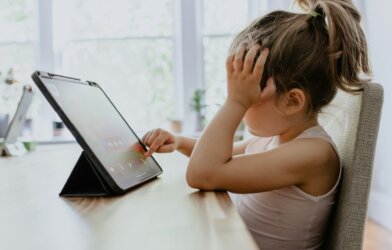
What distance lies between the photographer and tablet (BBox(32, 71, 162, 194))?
789mm

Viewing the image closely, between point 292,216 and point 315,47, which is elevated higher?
point 315,47

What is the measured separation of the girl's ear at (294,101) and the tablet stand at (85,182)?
0.42 meters

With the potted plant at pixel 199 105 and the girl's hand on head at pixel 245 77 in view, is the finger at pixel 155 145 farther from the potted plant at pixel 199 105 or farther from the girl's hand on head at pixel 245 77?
the potted plant at pixel 199 105

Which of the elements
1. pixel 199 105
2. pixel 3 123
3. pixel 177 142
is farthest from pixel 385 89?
pixel 3 123

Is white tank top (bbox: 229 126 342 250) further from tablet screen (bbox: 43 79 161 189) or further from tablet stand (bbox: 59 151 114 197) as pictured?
tablet stand (bbox: 59 151 114 197)

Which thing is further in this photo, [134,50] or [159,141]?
[134,50]

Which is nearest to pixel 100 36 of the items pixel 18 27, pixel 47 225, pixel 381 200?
pixel 18 27

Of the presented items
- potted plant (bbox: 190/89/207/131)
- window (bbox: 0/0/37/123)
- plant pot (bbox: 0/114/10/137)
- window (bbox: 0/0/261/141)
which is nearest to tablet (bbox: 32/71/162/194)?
plant pot (bbox: 0/114/10/137)

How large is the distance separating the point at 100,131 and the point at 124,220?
0.31 m

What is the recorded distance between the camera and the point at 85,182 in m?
0.83

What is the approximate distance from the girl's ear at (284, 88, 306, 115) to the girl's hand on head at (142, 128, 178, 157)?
12.3 inches

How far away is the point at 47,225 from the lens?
0.59 m

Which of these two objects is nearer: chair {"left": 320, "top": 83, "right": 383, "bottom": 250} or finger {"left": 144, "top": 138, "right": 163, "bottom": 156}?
chair {"left": 320, "top": 83, "right": 383, "bottom": 250}

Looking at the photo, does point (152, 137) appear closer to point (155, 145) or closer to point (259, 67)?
point (155, 145)
